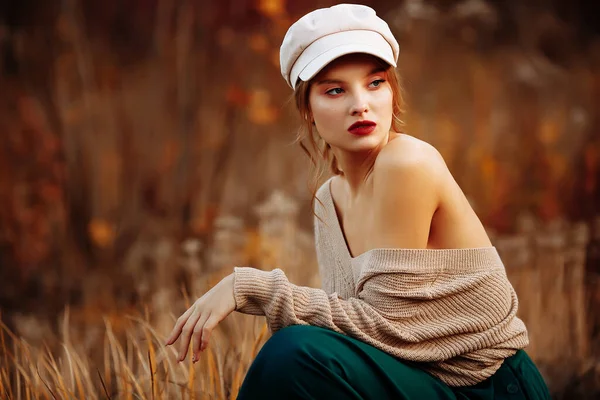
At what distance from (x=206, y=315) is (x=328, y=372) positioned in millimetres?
280

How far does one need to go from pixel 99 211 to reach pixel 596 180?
105 inches

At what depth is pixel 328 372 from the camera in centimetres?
163

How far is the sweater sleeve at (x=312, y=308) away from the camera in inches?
68.2

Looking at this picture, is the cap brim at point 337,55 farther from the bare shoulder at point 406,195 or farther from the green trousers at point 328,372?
the green trousers at point 328,372

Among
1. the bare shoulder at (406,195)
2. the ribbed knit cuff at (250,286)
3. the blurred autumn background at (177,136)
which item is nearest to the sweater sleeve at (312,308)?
the ribbed knit cuff at (250,286)

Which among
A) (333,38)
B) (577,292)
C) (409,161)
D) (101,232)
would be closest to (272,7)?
(101,232)

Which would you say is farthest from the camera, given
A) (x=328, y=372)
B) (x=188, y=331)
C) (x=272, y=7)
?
(x=272, y=7)

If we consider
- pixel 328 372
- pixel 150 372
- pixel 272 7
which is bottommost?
pixel 150 372

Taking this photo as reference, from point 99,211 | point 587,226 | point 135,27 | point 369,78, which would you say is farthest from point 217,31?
point 369,78

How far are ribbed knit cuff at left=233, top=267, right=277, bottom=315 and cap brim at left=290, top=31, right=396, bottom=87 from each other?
455 millimetres

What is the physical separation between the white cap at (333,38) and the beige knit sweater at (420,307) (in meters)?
0.44

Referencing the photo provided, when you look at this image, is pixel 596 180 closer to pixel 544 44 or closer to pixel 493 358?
pixel 544 44

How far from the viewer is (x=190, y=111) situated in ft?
14.6

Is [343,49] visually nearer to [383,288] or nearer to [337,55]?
[337,55]
